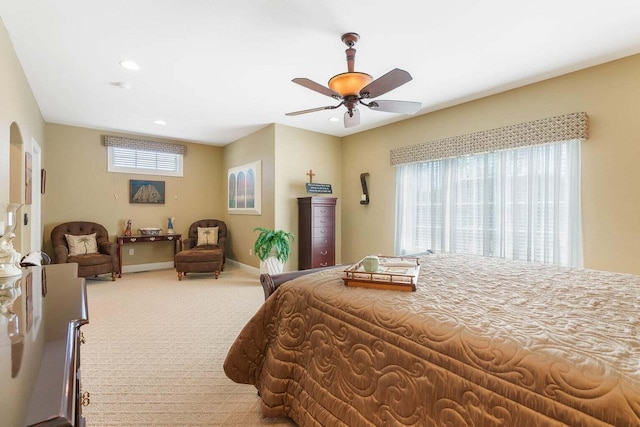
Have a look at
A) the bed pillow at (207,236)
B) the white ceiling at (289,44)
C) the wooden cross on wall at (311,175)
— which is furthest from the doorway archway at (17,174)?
the wooden cross on wall at (311,175)

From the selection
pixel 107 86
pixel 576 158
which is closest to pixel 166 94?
pixel 107 86

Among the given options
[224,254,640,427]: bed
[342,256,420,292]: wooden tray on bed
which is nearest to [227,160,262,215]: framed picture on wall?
[224,254,640,427]: bed

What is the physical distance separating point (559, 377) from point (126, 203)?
20.8 feet

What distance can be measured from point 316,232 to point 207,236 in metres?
2.31

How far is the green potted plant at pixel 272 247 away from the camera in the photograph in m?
4.55

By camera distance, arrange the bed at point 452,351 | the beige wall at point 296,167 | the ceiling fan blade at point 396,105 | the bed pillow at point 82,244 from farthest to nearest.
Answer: the beige wall at point 296,167, the bed pillow at point 82,244, the ceiling fan blade at point 396,105, the bed at point 452,351

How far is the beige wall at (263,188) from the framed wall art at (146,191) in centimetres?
120

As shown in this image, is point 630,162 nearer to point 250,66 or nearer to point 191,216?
point 250,66

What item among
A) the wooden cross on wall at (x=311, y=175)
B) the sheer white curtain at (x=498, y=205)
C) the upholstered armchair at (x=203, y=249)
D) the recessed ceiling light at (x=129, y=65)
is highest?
the recessed ceiling light at (x=129, y=65)

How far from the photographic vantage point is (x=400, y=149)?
454 cm

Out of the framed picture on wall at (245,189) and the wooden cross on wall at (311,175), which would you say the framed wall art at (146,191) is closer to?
the framed picture on wall at (245,189)

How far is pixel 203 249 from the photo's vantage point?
539 cm

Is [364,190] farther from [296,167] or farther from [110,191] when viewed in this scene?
[110,191]

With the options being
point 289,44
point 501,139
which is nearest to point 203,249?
point 289,44
